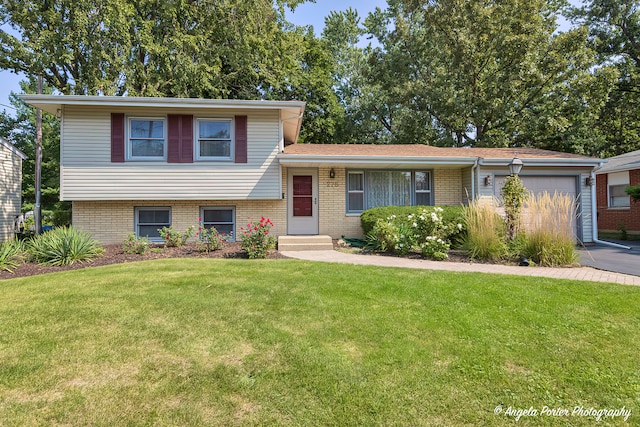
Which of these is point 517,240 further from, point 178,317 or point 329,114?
point 329,114

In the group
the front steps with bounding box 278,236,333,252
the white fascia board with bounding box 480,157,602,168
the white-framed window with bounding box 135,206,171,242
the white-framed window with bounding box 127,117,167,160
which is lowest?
the front steps with bounding box 278,236,333,252

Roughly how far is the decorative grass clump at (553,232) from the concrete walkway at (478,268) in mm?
353

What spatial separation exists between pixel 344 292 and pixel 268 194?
6.06 meters

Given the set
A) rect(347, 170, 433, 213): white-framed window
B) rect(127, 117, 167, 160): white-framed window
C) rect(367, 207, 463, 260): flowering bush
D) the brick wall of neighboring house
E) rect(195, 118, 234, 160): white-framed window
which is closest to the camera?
rect(367, 207, 463, 260): flowering bush

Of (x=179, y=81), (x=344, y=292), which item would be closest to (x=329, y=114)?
(x=179, y=81)

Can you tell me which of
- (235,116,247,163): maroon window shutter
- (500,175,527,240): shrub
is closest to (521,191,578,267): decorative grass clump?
(500,175,527,240): shrub

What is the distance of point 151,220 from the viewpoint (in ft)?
33.6

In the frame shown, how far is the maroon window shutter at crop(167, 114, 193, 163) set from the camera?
9.82 m

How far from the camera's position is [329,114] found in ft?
67.7

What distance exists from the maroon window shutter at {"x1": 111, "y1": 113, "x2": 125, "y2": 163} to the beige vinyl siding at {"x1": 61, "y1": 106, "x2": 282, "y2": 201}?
0.13 metres

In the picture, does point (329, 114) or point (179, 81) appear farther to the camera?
point (329, 114)

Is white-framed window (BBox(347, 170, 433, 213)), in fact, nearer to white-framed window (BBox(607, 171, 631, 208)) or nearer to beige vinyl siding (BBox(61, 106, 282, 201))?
beige vinyl siding (BBox(61, 106, 282, 201))

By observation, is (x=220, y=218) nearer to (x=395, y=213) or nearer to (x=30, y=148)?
(x=395, y=213)

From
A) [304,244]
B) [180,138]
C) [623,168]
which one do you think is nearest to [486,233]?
[304,244]
